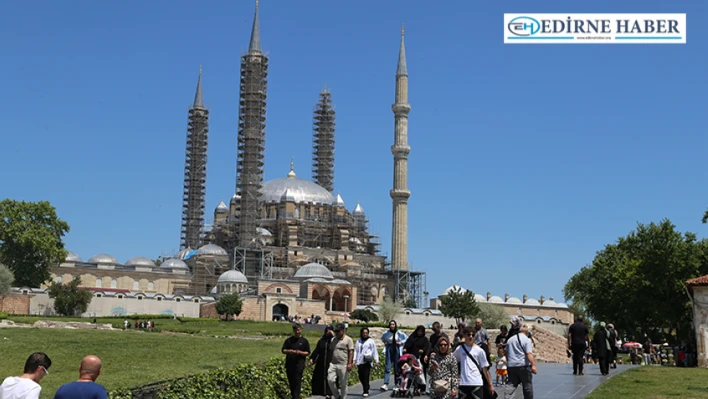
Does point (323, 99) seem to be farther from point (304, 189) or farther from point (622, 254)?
point (622, 254)

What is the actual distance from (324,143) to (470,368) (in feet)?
231

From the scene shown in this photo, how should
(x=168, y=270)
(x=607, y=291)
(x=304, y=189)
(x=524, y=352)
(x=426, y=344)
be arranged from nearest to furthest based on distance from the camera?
1. (x=524, y=352)
2. (x=426, y=344)
3. (x=607, y=291)
4. (x=168, y=270)
5. (x=304, y=189)

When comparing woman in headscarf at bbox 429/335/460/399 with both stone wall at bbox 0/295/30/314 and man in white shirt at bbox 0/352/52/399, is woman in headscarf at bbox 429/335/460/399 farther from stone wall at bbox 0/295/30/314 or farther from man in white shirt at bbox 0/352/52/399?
stone wall at bbox 0/295/30/314

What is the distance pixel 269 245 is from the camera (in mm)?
70812

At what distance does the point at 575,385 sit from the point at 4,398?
36.7 feet

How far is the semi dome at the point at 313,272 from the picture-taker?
65812mm

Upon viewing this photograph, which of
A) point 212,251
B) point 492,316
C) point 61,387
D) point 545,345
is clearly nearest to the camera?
point 61,387

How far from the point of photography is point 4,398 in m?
6.75

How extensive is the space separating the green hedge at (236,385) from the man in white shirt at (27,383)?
3100 mm

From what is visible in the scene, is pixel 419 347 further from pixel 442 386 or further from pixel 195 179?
pixel 195 179

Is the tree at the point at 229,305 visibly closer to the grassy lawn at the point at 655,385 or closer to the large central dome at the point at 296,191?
the large central dome at the point at 296,191

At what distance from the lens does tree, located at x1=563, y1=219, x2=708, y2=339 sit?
3612cm

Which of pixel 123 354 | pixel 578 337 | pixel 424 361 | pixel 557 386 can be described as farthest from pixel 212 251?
pixel 424 361

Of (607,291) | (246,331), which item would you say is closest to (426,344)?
(246,331)
